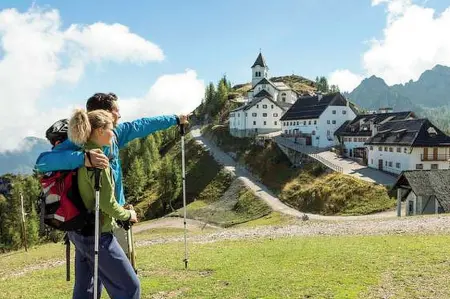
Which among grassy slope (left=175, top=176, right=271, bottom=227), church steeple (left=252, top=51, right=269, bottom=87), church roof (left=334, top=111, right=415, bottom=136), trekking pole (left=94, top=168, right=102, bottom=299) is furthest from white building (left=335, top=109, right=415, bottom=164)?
trekking pole (left=94, top=168, right=102, bottom=299)

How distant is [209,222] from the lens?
210 feet

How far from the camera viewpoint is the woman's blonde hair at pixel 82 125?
5895 millimetres

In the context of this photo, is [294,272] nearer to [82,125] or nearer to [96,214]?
[96,214]

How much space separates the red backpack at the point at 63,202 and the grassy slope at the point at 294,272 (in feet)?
22.8

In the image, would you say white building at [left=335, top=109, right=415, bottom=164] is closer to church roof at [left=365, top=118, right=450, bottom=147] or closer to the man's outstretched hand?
church roof at [left=365, top=118, right=450, bottom=147]

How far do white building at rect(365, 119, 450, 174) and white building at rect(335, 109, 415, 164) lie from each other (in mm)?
8688

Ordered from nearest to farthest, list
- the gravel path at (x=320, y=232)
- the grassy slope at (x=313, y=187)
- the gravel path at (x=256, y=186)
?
the gravel path at (x=320, y=232)
the gravel path at (x=256, y=186)
the grassy slope at (x=313, y=187)

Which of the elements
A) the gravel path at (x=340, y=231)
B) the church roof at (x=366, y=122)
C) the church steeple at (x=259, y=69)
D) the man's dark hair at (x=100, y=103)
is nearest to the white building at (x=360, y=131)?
the church roof at (x=366, y=122)

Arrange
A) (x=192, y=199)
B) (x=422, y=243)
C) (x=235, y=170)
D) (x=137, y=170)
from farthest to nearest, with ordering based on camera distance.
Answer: (x=137, y=170), (x=235, y=170), (x=192, y=199), (x=422, y=243)

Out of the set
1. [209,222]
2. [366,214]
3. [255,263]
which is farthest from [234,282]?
[209,222]

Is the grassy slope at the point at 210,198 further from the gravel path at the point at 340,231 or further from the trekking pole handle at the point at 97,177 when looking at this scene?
the trekking pole handle at the point at 97,177

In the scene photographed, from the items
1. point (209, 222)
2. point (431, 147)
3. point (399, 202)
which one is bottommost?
point (209, 222)

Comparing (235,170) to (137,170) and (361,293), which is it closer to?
(137,170)

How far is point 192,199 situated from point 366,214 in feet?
131
